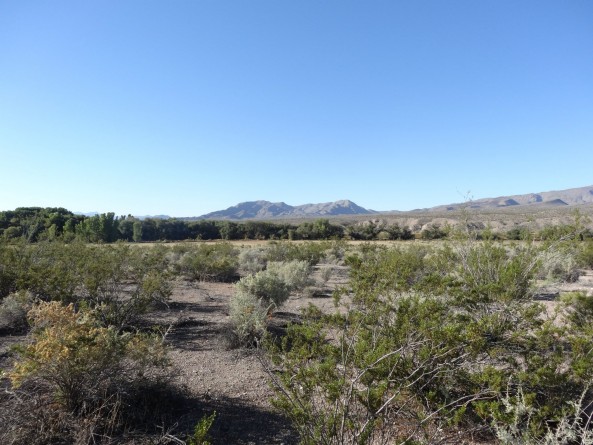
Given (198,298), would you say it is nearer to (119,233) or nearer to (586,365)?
(586,365)

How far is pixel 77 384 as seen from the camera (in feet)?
16.1

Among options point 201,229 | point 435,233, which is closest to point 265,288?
point 435,233

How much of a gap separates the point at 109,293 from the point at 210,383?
5.40 m

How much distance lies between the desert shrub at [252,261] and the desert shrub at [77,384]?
46.3 ft

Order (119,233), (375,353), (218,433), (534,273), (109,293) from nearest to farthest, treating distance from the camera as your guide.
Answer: (375,353) → (218,433) → (534,273) → (109,293) → (119,233)

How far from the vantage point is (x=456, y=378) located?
468 cm

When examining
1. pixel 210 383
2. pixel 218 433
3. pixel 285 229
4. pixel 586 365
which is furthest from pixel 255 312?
pixel 285 229

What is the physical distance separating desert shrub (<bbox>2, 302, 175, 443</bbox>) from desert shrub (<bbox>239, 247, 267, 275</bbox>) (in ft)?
46.3

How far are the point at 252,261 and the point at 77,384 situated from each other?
1691 centimetres

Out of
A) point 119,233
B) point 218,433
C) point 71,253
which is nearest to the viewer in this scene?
point 218,433

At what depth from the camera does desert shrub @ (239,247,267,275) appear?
20328 millimetres

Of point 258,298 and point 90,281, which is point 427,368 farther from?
point 90,281

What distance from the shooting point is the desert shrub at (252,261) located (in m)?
20.3

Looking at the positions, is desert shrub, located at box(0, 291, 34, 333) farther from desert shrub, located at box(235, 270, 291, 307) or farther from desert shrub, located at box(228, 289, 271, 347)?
desert shrub, located at box(235, 270, 291, 307)
